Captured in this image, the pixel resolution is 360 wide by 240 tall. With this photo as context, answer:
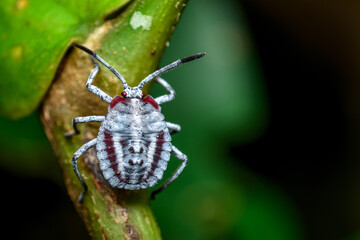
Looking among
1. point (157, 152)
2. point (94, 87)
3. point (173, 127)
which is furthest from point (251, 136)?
point (94, 87)

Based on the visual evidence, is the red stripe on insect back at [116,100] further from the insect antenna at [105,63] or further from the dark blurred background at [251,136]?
the dark blurred background at [251,136]

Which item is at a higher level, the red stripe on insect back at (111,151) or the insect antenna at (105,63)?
the insect antenna at (105,63)

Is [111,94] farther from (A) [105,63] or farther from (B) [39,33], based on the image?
(B) [39,33]

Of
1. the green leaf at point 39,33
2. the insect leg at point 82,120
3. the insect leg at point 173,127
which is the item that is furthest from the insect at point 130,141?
the insect leg at point 173,127

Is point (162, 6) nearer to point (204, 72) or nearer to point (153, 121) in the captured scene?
point (153, 121)

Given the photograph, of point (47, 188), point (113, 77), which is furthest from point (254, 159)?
point (113, 77)
